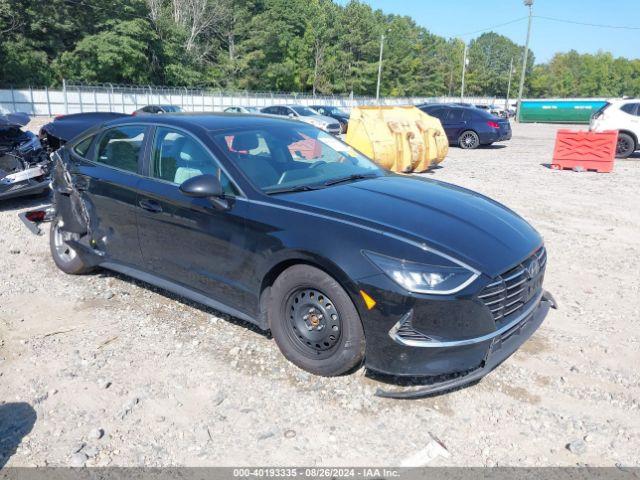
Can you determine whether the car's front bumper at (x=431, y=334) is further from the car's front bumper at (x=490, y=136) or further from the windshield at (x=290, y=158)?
the car's front bumper at (x=490, y=136)

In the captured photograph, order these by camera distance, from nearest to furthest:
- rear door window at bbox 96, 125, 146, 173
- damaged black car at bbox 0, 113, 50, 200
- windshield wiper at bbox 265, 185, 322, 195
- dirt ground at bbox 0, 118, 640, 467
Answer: dirt ground at bbox 0, 118, 640, 467, windshield wiper at bbox 265, 185, 322, 195, rear door window at bbox 96, 125, 146, 173, damaged black car at bbox 0, 113, 50, 200

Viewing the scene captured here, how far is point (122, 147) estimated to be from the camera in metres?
4.63

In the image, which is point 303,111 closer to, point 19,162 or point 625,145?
point 625,145

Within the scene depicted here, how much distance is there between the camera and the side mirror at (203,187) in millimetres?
3578

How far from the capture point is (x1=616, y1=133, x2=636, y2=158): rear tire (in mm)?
15789

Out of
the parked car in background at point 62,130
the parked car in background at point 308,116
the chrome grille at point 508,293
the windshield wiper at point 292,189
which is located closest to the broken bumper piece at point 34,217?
the parked car in background at point 62,130

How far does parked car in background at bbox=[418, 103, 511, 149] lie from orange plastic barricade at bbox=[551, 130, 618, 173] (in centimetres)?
494

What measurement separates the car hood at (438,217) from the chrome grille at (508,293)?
60mm

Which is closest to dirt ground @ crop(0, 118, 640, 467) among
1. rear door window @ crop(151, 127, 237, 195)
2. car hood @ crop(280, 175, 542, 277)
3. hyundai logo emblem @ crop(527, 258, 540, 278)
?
hyundai logo emblem @ crop(527, 258, 540, 278)

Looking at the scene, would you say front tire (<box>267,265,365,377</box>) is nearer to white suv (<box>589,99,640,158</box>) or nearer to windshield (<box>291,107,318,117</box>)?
white suv (<box>589,99,640,158</box>)

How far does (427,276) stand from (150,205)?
234 centimetres

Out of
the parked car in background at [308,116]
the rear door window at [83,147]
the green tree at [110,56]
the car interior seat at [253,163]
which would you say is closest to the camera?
the car interior seat at [253,163]

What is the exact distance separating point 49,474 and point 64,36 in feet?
166

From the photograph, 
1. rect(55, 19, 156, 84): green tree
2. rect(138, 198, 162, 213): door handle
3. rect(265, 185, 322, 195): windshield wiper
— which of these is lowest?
rect(138, 198, 162, 213): door handle
